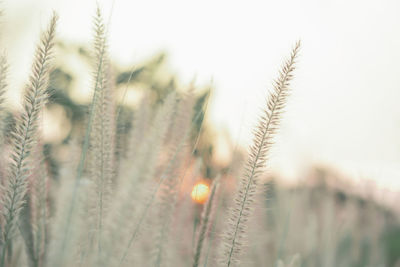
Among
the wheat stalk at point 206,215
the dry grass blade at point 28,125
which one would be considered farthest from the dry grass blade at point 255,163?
the dry grass blade at point 28,125

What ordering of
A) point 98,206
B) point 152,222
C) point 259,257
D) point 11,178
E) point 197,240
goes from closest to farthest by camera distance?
point 11,178
point 98,206
point 197,240
point 152,222
point 259,257

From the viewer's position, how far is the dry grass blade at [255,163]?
0.71 m

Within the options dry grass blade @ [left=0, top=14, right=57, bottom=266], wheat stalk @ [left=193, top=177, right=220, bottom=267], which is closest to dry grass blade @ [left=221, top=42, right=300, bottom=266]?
wheat stalk @ [left=193, top=177, right=220, bottom=267]

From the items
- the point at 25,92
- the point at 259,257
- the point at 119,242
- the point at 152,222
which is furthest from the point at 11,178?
the point at 259,257

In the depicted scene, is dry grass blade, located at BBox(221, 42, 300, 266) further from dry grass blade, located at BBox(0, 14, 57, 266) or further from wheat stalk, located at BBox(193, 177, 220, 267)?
dry grass blade, located at BBox(0, 14, 57, 266)

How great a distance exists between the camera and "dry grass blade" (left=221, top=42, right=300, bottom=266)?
28.1 inches

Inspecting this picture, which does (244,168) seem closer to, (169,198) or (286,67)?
(286,67)

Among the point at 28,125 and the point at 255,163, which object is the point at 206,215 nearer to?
the point at 255,163

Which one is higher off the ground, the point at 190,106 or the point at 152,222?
the point at 190,106

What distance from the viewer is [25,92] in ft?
A: 2.26

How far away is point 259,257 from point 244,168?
1264 mm

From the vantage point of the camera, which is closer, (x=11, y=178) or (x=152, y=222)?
(x=11, y=178)

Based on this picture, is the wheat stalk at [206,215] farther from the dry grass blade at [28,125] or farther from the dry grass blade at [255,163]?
the dry grass blade at [28,125]

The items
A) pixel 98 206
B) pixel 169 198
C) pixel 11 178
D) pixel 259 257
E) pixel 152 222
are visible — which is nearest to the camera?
pixel 11 178
